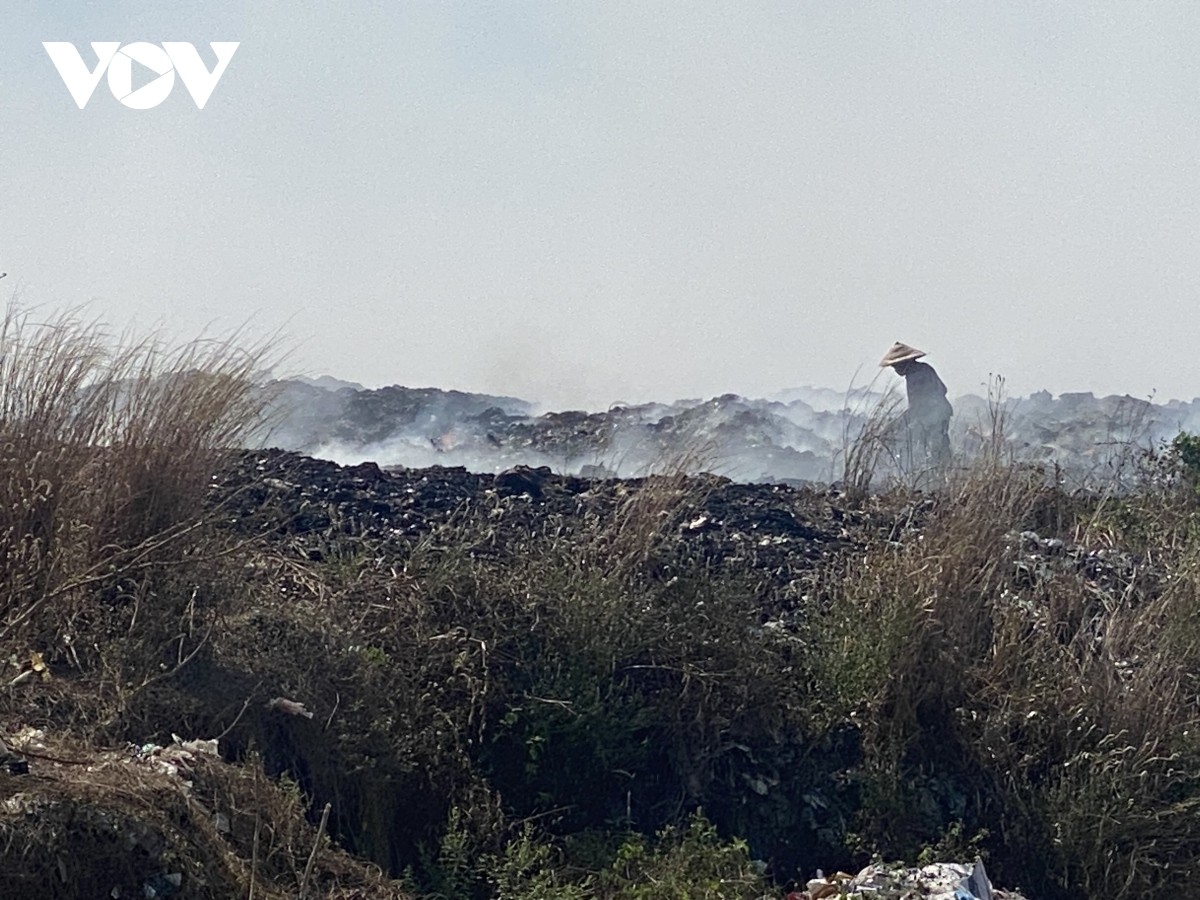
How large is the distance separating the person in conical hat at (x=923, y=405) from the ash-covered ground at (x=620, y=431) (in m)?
0.22

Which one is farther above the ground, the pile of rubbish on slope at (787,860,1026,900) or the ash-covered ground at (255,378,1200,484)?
the ash-covered ground at (255,378,1200,484)

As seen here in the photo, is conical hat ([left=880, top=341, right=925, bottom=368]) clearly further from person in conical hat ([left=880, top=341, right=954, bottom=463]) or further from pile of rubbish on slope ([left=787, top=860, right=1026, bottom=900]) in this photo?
pile of rubbish on slope ([left=787, top=860, right=1026, bottom=900])

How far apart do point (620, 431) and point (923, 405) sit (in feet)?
10.6

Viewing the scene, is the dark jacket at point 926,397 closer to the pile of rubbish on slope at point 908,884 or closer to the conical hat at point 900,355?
the conical hat at point 900,355

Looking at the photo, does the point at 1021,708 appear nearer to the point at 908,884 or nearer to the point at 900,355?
the point at 908,884

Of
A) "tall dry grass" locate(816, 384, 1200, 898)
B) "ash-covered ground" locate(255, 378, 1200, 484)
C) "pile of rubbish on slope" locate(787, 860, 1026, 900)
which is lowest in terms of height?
"pile of rubbish on slope" locate(787, 860, 1026, 900)

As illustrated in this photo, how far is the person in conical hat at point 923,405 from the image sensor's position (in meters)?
10.4

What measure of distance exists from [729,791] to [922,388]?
6916 mm

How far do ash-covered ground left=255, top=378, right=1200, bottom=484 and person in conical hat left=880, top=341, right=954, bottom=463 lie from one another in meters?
0.22

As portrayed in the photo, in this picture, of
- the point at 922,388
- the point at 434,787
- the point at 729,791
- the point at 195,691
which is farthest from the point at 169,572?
the point at 922,388

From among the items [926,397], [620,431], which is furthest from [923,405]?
[620,431]

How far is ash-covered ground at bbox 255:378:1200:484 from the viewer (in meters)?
11.6

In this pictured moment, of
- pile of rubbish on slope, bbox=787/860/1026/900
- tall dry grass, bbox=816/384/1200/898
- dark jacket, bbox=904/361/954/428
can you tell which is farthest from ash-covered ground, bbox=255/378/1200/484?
pile of rubbish on slope, bbox=787/860/1026/900

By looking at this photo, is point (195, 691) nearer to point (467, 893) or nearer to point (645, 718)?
point (467, 893)
